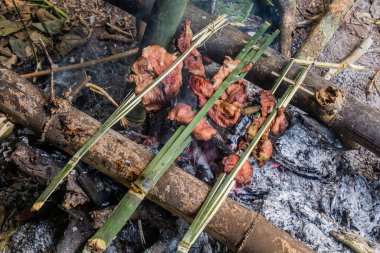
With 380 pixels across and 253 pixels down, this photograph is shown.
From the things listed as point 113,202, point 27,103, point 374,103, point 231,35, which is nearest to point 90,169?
point 113,202

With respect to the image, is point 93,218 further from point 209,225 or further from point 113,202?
point 209,225

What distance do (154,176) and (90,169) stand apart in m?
0.74

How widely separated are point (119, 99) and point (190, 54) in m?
1.15

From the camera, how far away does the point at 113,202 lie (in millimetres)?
2588

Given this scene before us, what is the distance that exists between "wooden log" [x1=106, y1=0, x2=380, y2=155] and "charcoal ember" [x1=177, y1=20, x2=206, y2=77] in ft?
1.11

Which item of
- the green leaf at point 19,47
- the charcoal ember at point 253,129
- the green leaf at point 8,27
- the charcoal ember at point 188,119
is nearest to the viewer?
the charcoal ember at point 188,119

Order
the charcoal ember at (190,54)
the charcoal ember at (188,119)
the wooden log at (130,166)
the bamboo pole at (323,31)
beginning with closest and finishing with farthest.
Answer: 1. the wooden log at (130,166)
2. the charcoal ember at (188,119)
3. the charcoal ember at (190,54)
4. the bamboo pole at (323,31)

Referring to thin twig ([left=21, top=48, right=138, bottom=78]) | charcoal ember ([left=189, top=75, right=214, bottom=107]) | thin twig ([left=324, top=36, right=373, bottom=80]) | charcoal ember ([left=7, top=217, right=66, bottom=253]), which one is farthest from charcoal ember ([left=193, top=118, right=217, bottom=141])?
thin twig ([left=324, top=36, right=373, bottom=80])

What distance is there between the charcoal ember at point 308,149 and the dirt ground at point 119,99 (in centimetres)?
39

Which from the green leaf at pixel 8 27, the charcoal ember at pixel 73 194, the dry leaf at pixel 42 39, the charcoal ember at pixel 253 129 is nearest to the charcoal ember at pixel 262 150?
the charcoal ember at pixel 253 129

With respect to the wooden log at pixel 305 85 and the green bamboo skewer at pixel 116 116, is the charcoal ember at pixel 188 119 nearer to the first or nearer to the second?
the green bamboo skewer at pixel 116 116

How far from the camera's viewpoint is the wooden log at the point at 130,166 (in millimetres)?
2078

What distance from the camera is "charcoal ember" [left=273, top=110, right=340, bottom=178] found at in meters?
3.15

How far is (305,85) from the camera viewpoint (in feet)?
9.76
